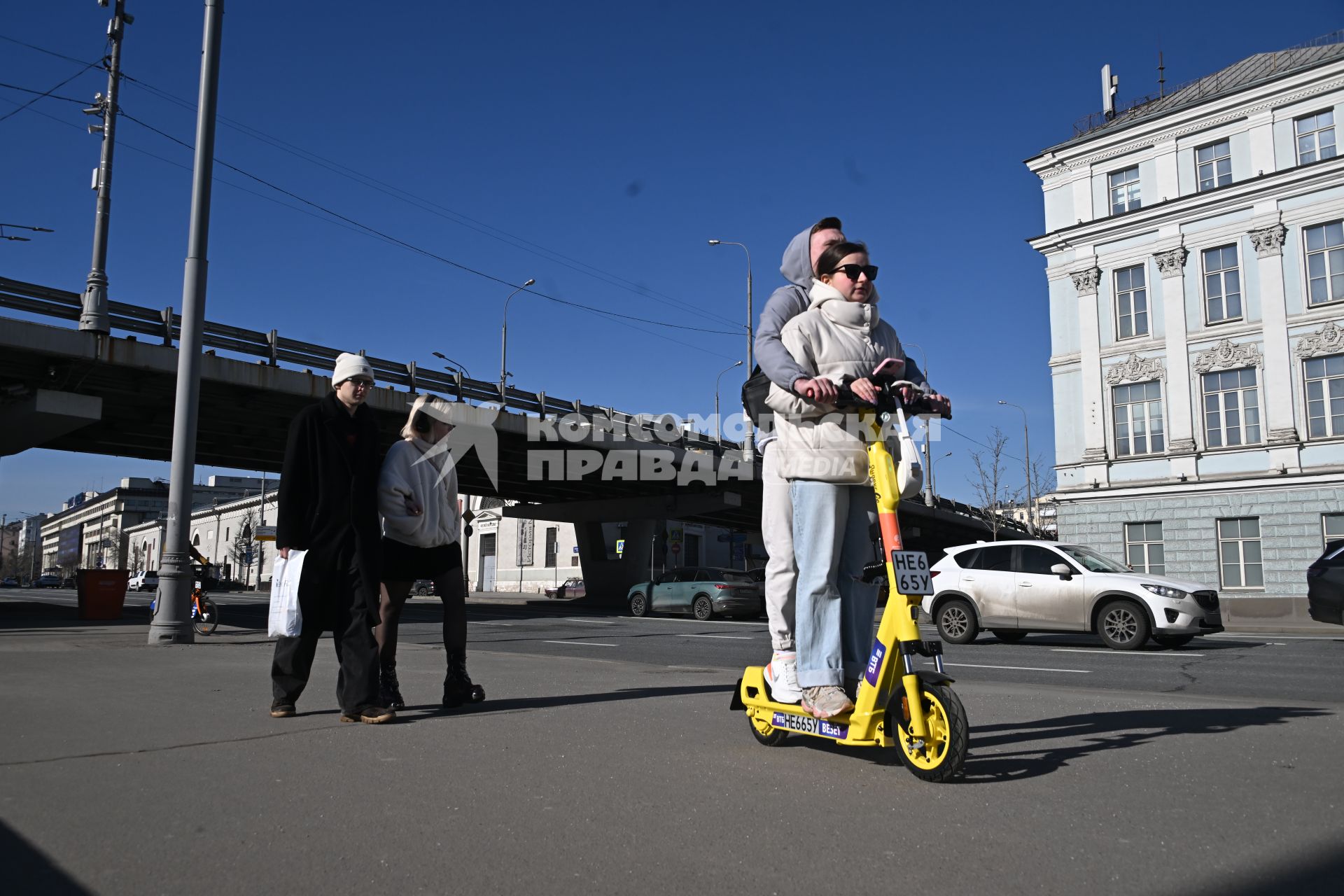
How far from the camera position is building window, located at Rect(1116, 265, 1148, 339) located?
35531 millimetres

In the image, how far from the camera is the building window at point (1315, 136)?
32094 mm

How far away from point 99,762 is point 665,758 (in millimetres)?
2145

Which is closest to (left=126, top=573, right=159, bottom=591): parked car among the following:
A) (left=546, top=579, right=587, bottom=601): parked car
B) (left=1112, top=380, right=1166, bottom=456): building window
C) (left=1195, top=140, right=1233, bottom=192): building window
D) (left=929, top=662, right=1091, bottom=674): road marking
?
(left=546, top=579, right=587, bottom=601): parked car

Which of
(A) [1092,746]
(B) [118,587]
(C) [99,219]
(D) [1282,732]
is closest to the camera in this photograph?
(A) [1092,746]

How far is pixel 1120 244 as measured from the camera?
36.0 metres

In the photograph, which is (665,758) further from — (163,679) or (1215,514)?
(1215,514)

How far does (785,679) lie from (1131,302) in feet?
A: 118

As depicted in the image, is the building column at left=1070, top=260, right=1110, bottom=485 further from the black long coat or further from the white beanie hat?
the black long coat

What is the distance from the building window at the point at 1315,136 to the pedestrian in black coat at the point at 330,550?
35.9 metres

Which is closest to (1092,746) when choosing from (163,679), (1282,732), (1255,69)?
(1282,732)

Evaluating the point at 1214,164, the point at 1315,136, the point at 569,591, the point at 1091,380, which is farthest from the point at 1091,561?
the point at 569,591

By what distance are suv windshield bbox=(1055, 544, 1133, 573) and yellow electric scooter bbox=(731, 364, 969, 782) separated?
35.8 feet

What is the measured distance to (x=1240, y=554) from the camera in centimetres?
3266

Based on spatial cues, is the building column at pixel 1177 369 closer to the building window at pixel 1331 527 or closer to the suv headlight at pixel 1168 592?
the building window at pixel 1331 527
